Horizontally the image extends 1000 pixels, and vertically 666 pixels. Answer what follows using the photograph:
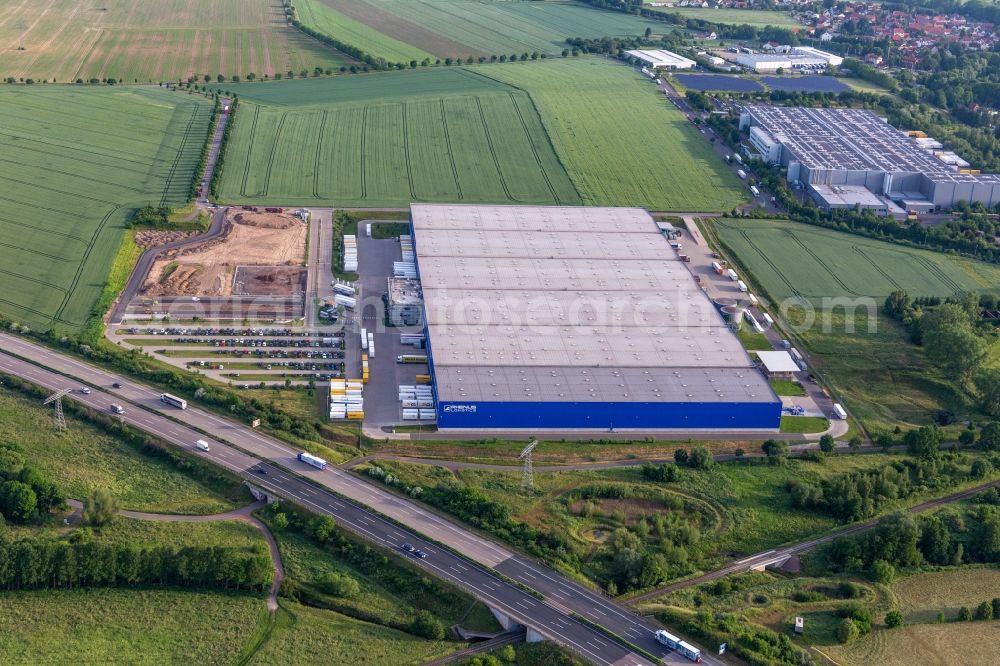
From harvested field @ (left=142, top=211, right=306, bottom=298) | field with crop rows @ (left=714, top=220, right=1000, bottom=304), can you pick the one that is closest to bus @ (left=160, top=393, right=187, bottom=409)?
harvested field @ (left=142, top=211, right=306, bottom=298)

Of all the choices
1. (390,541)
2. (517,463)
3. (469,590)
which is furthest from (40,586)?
(517,463)

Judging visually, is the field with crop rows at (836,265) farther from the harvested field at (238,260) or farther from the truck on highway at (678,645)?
the truck on highway at (678,645)

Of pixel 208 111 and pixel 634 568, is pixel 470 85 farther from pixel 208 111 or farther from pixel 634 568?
pixel 634 568

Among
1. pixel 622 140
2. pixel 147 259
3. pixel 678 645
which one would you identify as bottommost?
pixel 678 645

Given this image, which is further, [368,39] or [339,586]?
[368,39]

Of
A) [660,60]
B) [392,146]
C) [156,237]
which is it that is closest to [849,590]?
[156,237]

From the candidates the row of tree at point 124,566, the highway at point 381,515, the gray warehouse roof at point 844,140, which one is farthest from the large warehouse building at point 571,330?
the gray warehouse roof at point 844,140

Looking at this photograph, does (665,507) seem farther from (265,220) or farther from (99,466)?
(265,220)
